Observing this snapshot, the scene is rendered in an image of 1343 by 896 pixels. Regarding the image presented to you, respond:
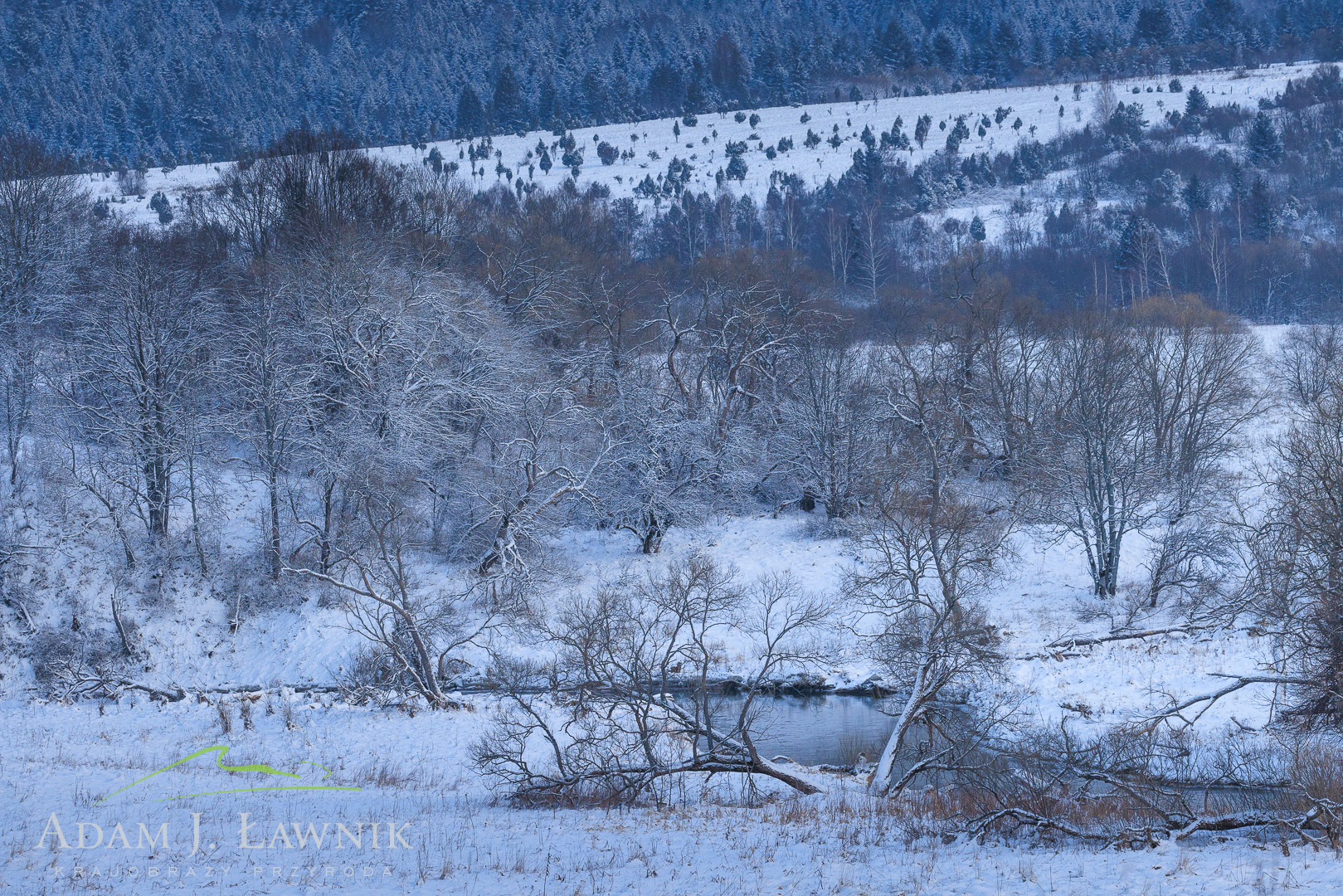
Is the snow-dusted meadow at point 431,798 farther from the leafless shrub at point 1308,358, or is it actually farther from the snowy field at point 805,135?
the snowy field at point 805,135

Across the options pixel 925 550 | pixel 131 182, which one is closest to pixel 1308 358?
pixel 925 550

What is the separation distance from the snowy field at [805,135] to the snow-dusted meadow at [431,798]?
52193mm

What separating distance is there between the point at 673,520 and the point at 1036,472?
42.1 feet

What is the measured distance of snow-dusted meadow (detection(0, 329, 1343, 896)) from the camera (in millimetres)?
9656

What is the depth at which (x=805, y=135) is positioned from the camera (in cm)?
9669

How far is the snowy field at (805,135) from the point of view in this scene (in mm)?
80812

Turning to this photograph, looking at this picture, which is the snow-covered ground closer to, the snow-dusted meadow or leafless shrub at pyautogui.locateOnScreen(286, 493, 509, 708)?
the snow-dusted meadow

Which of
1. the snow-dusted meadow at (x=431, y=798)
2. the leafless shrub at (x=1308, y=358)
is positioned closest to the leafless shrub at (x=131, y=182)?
Answer: the snow-dusted meadow at (x=431, y=798)

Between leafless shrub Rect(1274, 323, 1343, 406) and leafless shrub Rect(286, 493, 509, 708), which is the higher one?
leafless shrub Rect(1274, 323, 1343, 406)

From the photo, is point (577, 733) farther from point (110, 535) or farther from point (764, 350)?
point (764, 350)

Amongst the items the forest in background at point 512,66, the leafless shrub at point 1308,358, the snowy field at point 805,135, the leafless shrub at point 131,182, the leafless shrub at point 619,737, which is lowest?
the leafless shrub at point 619,737

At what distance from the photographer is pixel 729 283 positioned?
134 ft

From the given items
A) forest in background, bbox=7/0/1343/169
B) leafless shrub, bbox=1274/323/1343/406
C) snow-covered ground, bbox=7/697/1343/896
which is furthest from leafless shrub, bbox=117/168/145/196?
leafless shrub, bbox=1274/323/1343/406

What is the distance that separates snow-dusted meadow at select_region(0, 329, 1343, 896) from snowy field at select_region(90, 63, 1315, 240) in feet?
171
